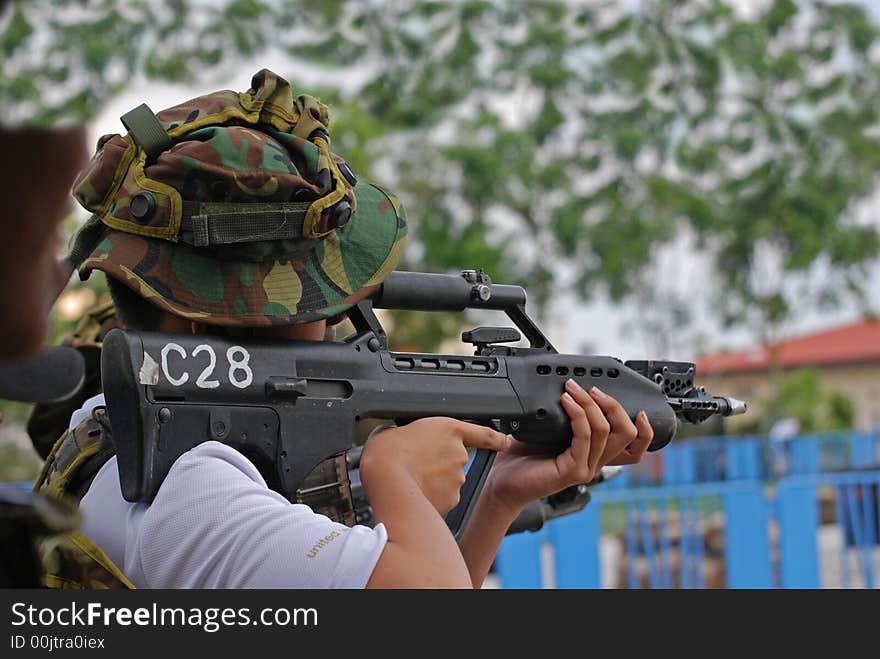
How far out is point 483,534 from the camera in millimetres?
2322

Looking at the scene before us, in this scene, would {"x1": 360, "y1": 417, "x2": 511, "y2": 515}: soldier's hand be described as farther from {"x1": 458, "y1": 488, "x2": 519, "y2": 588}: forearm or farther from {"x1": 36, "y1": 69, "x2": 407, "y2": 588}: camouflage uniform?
{"x1": 458, "y1": 488, "x2": 519, "y2": 588}: forearm

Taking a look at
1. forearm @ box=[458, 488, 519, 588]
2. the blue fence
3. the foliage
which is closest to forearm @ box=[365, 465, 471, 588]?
forearm @ box=[458, 488, 519, 588]

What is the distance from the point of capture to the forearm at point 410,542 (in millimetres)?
1527

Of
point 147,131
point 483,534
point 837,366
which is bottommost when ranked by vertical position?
point 483,534

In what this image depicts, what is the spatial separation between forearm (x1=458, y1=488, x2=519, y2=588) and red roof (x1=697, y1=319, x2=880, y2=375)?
37.5 m

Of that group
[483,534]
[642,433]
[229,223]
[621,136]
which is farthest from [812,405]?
[229,223]

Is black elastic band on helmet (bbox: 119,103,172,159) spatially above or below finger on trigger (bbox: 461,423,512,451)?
above

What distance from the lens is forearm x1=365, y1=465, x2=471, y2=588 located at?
5.01 feet

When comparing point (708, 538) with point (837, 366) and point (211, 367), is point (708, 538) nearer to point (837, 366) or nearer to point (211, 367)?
point (211, 367)

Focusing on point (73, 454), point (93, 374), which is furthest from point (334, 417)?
point (93, 374)

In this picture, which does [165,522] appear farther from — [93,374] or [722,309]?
[722,309]

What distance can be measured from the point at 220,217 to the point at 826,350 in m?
47.1

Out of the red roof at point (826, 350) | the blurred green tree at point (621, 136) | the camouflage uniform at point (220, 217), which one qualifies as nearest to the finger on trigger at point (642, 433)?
the camouflage uniform at point (220, 217)

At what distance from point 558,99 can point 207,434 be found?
651 inches
